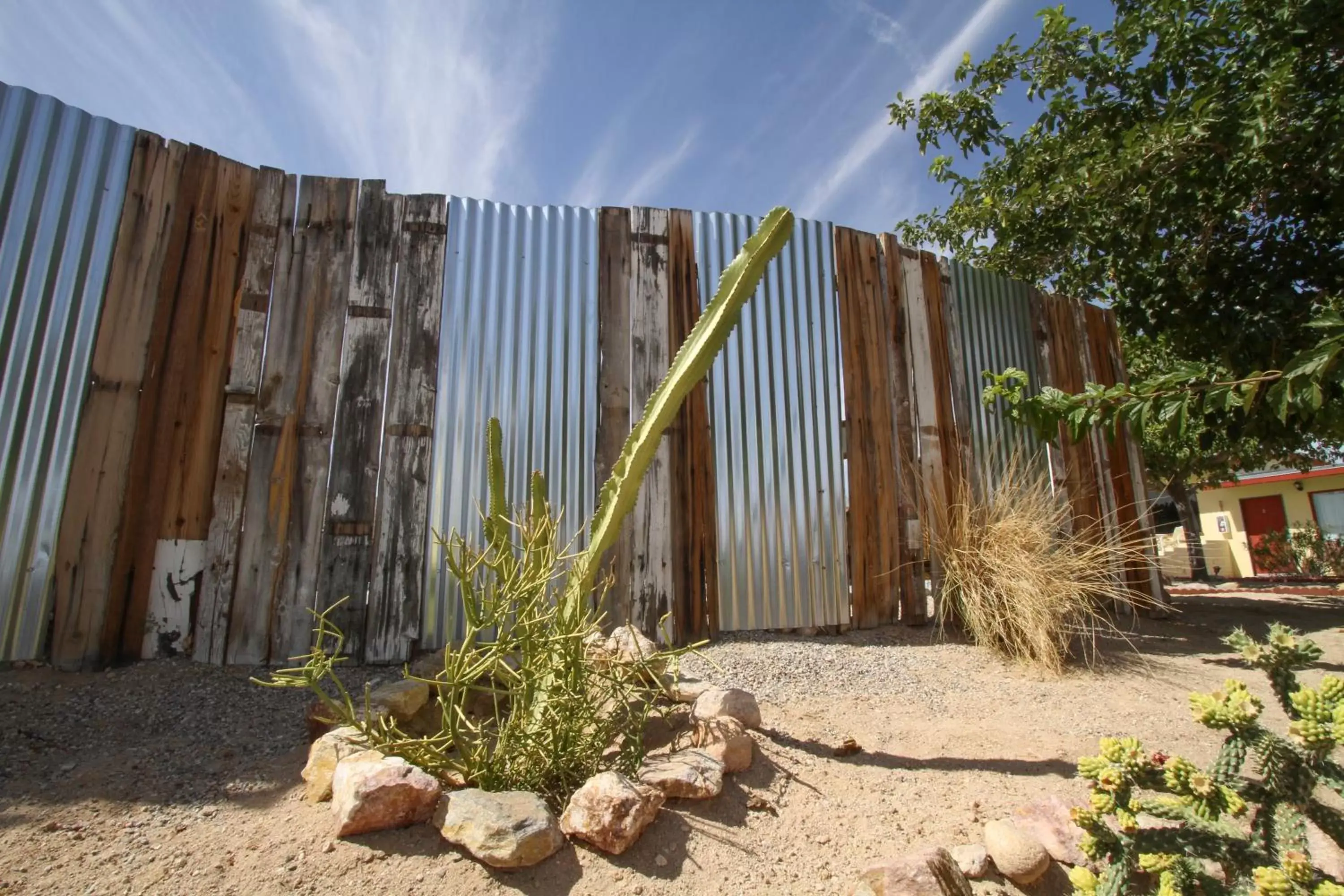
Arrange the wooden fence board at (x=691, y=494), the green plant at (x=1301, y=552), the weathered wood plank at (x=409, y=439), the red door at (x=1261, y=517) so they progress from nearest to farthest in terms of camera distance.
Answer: the weathered wood plank at (x=409, y=439)
the wooden fence board at (x=691, y=494)
the green plant at (x=1301, y=552)
the red door at (x=1261, y=517)

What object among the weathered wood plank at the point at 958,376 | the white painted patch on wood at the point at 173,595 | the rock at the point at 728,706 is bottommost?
the rock at the point at 728,706

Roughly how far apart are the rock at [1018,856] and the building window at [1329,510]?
1602 cm

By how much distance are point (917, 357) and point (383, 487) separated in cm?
271

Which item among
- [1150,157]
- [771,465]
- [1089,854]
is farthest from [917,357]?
[1089,854]

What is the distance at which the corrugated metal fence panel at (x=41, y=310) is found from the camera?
229 cm

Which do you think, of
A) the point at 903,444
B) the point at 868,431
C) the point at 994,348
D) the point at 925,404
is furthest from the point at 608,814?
the point at 994,348

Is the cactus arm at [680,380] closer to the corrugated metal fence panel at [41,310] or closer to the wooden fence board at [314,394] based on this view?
the wooden fence board at [314,394]

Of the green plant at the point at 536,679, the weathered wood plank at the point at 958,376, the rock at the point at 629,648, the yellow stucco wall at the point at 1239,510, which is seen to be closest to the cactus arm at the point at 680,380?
the green plant at the point at 536,679

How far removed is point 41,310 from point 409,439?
1244 millimetres

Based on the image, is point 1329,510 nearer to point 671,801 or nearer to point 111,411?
point 671,801

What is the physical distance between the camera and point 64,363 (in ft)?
7.89

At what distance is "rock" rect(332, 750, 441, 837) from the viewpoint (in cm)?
134

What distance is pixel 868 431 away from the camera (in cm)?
352

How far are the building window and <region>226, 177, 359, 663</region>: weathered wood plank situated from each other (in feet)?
54.9
